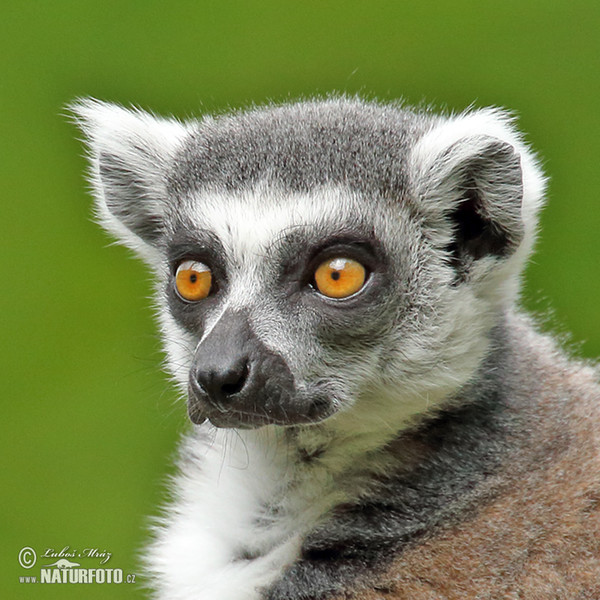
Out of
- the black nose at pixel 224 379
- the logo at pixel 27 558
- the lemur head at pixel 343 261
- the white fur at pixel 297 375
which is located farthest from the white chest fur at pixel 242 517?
the logo at pixel 27 558

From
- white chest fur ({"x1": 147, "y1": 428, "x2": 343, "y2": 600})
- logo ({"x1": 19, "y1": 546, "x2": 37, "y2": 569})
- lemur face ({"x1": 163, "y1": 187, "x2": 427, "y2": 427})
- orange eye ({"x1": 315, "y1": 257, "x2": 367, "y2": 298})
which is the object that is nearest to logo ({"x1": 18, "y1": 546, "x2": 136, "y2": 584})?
logo ({"x1": 19, "y1": 546, "x2": 37, "y2": 569})

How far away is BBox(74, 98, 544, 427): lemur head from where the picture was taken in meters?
2.80

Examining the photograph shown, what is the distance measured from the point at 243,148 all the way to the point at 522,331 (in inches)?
41.1

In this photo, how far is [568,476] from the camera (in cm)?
298

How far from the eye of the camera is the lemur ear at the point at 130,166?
11.3 feet

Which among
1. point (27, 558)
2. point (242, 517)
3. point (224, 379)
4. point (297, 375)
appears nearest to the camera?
point (224, 379)

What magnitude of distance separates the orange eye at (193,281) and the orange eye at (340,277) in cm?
35

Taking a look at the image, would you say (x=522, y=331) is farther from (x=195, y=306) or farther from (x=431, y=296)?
(x=195, y=306)

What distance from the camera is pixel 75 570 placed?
145 inches

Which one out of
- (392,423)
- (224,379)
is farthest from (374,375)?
Result: (224,379)

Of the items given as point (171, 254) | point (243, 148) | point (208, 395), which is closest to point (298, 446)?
point (208, 395)

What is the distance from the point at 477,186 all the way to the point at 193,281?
0.85 meters

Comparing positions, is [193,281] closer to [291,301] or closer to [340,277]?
[291,301]

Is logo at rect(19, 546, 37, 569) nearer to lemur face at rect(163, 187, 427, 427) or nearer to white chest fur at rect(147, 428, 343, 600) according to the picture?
white chest fur at rect(147, 428, 343, 600)
